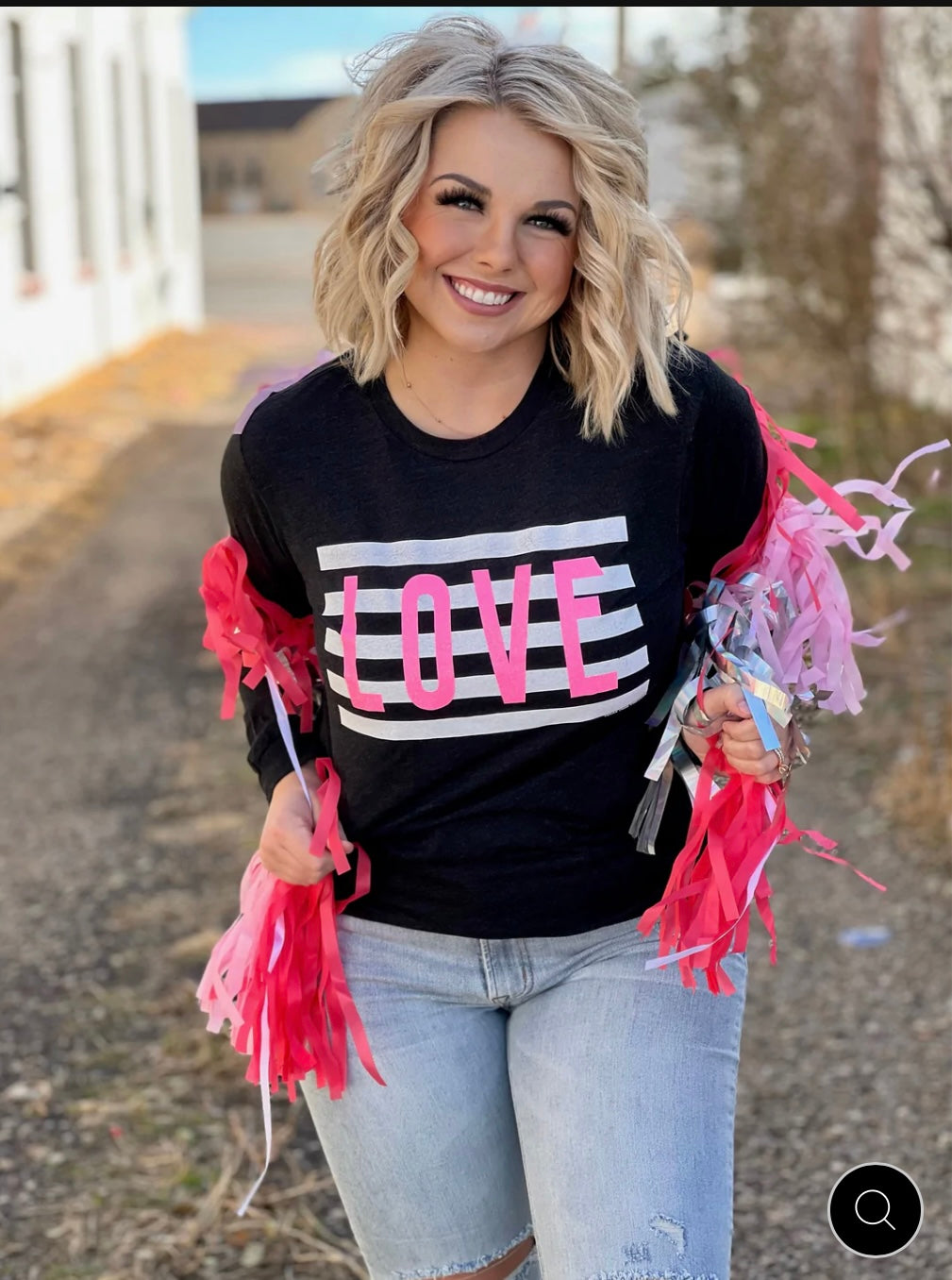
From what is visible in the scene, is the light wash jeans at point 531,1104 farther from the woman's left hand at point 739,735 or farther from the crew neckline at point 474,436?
the crew neckline at point 474,436

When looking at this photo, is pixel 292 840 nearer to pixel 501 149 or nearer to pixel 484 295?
pixel 484 295

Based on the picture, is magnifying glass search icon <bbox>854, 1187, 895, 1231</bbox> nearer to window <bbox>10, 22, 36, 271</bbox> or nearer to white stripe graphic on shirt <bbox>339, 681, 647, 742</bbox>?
white stripe graphic on shirt <bbox>339, 681, 647, 742</bbox>

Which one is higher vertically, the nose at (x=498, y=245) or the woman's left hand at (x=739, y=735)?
the nose at (x=498, y=245)

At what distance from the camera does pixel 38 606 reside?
305 inches

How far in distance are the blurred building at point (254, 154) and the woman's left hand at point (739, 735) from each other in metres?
33.7

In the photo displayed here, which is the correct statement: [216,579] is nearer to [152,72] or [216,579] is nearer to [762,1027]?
[762,1027]

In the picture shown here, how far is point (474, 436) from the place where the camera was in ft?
6.39

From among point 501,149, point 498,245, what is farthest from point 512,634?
point 501,149

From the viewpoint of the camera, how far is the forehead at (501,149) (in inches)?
76.2

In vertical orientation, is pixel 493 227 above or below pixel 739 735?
above

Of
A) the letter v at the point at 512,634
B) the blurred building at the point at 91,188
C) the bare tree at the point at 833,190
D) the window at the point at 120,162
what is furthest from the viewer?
the window at the point at 120,162

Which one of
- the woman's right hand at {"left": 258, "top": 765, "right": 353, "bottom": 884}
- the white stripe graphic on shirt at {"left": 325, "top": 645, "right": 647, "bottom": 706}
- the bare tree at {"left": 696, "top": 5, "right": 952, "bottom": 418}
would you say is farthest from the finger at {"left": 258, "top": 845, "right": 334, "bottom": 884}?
the bare tree at {"left": 696, "top": 5, "right": 952, "bottom": 418}

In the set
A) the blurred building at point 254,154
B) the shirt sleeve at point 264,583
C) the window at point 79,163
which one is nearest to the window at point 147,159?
the window at point 79,163

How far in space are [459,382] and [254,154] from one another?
153 ft
